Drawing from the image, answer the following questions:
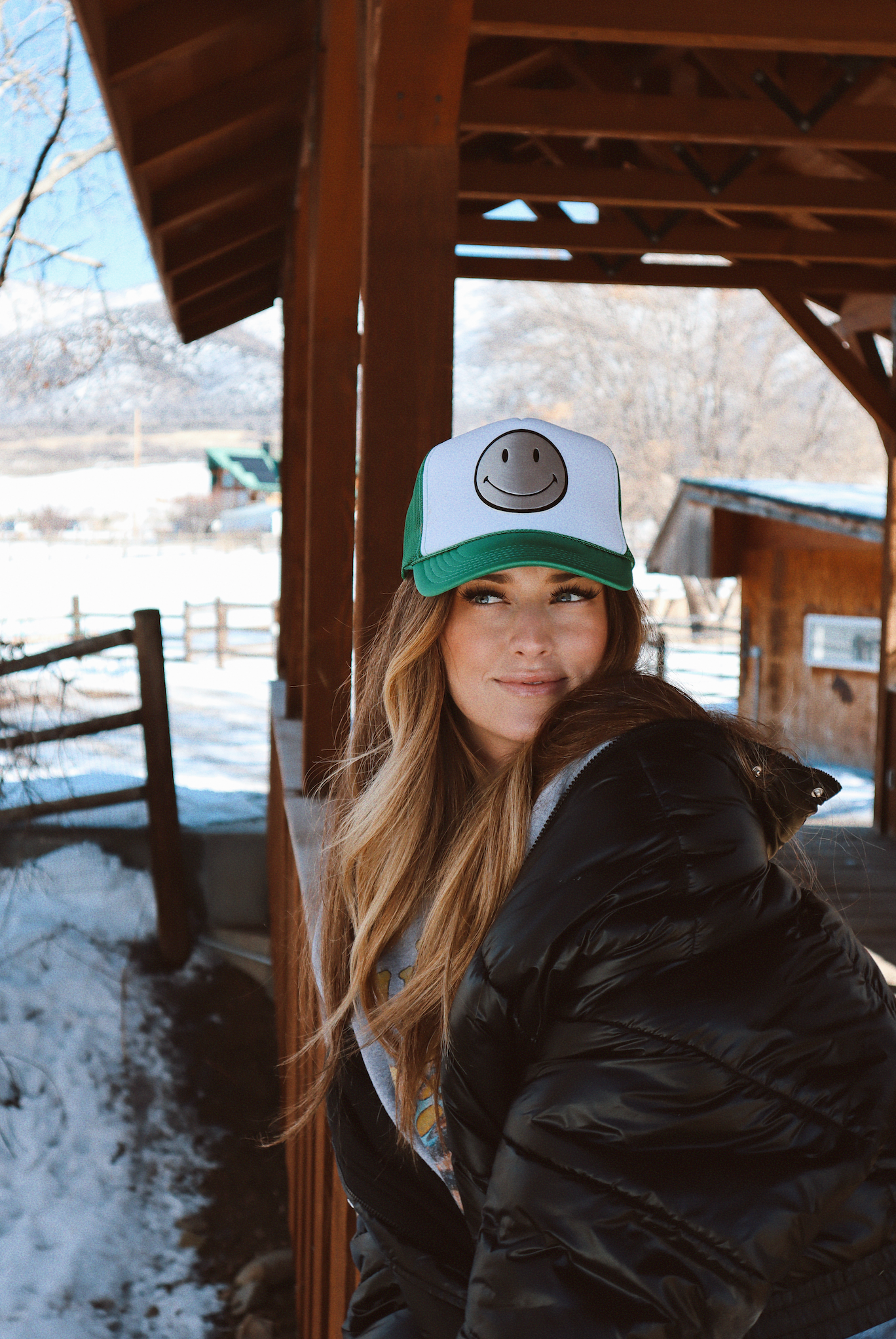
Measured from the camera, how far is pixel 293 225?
626 cm

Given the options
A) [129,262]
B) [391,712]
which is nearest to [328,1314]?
[391,712]

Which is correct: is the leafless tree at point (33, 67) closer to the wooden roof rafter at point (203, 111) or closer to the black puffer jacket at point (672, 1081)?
the wooden roof rafter at point (203, 111)

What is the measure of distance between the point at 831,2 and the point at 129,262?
6852 mm

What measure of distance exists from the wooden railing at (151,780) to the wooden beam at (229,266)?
2158 mm

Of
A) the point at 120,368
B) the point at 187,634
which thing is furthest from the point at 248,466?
the point at 187,634

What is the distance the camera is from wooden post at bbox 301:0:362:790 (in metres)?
3.31

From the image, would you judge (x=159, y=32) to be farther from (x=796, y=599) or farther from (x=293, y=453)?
(x=796, y=599)

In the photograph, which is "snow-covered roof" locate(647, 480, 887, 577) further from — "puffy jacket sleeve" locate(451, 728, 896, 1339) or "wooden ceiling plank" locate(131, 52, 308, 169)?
"puffy jacket sleeve" locate(451, 728, 896, 1339)

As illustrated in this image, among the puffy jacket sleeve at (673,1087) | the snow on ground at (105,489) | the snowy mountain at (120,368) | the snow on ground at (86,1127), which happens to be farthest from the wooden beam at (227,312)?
the snow on ground at (105,489)

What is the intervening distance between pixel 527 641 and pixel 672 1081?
541 millimetres

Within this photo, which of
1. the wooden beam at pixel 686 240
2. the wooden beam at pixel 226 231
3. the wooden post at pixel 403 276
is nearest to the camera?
the wooden post at pixel 403 276

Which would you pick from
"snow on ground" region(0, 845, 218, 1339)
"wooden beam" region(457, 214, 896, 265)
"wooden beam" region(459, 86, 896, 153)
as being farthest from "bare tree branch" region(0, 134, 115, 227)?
"wooden beam" region(459, 86, 896, 153)

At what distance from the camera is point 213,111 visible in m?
4.39

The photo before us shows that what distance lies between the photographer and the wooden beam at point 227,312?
8258 millimetres
